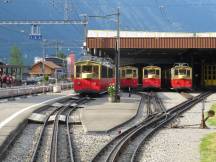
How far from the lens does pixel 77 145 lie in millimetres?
17219

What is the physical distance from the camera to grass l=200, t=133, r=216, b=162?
48.0ft

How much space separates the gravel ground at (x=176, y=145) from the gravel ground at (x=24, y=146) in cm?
309

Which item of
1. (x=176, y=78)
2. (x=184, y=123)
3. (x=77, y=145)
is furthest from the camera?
(x=176, y=78)

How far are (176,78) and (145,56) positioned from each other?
2906cm

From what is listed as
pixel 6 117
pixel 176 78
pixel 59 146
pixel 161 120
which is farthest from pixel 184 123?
pixel 176 78

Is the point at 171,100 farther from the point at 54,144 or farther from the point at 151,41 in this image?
the point at 54,144

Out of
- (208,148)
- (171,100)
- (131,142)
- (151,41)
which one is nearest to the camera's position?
(208,148)

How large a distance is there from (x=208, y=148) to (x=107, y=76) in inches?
1199

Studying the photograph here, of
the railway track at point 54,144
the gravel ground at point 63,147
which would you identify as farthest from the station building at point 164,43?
the gravel ground at point 63,147

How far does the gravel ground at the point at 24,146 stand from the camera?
48.1 ft

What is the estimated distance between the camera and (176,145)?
17.7m

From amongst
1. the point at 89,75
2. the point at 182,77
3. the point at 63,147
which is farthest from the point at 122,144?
the point at 182,77

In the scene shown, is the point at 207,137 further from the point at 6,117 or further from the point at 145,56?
the point at 145,56

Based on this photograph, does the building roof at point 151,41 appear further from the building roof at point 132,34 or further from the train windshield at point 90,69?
the train windshield at point 90,69
